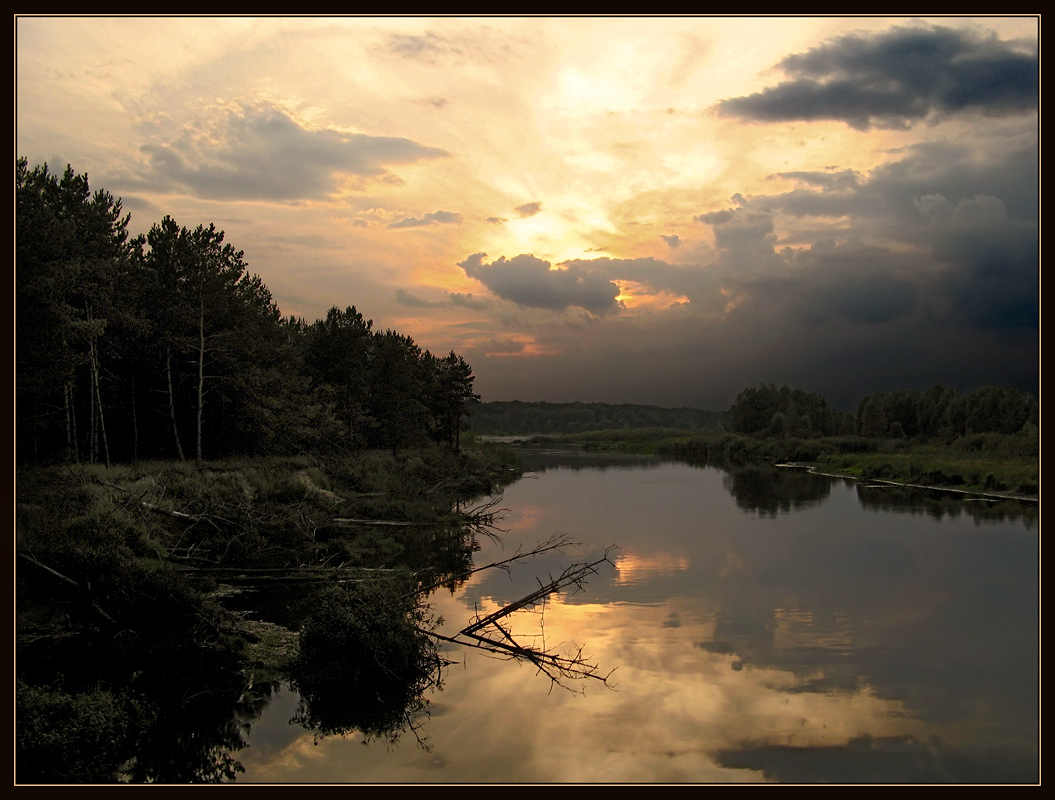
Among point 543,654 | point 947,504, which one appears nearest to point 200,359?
point 543,654

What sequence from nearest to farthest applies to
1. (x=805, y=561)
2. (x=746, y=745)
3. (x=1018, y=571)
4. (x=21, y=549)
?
1. (x=746, y=745)
2. (x=21, y=549)
3. (x=1018, y=571)
4. (x=805, y=561)

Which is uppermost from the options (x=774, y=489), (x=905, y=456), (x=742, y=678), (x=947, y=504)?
(x=905, y=456)

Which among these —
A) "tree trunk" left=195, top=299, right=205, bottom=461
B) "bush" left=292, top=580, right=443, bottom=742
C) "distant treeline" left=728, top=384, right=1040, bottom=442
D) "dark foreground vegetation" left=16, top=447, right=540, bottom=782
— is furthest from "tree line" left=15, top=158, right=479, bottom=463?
"distant treeline" left=728, top=384, right=1040, bottom=442

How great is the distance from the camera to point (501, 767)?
1163cm

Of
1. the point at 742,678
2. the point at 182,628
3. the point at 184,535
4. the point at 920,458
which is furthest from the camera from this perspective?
the point at 920,458

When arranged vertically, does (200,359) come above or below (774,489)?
above

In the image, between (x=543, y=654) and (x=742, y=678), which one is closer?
(x=543, y=654)

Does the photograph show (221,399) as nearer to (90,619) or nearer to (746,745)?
(90,619)

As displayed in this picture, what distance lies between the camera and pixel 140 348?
36.0m

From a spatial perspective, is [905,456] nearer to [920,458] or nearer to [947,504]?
[920,458]

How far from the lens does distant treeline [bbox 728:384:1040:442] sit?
98.5 m

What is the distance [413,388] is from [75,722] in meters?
53.9

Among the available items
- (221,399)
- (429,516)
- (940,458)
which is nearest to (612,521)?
(429,516)

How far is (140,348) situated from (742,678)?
32341 millimetres
